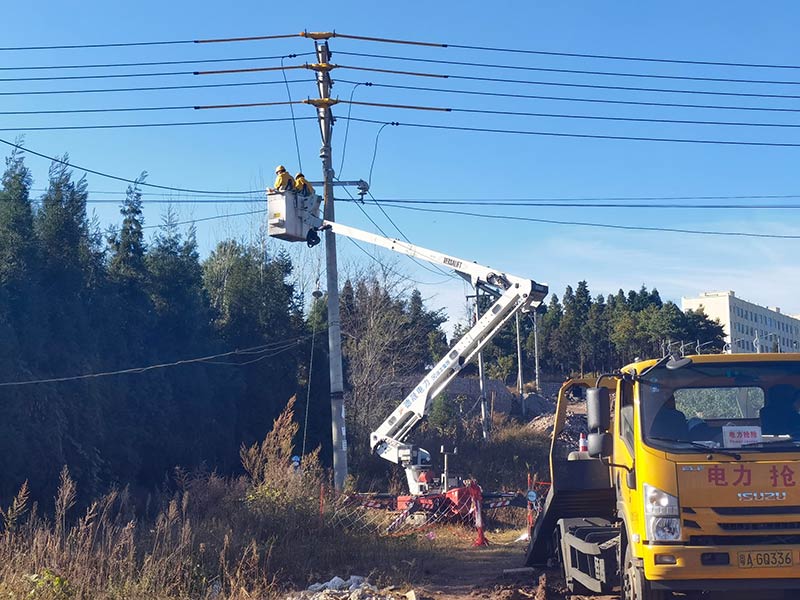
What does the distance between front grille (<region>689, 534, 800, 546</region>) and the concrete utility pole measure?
13315mm

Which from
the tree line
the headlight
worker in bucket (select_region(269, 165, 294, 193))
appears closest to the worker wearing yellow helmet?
worker in bucket (select_region(269, 165, 294, 193))

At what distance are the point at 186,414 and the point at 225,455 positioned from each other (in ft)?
8.84

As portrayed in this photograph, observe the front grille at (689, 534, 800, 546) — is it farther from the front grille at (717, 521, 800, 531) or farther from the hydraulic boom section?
the hydraulic boom section

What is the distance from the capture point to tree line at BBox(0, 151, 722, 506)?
25.9m

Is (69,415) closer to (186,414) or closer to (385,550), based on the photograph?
(186,414)

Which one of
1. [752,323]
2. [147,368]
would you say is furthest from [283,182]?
[752,323]

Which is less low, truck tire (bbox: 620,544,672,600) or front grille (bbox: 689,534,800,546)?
front grille (bbox: 689,534,800,546)

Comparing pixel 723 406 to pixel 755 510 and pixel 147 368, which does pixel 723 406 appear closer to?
pixel 755 510

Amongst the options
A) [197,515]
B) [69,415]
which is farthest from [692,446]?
[69,415]

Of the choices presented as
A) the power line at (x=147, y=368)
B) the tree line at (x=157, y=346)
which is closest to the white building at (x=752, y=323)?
the tree line at (x=157, y=346)

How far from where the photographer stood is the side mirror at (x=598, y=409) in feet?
29.4

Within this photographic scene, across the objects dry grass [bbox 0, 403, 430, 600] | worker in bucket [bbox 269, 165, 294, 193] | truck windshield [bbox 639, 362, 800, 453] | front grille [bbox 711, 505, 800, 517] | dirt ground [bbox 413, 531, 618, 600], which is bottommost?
dirt ground [bbox 413, 531, 618, 600]

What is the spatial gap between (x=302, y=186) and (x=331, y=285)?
2.50m

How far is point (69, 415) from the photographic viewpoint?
26.7m
